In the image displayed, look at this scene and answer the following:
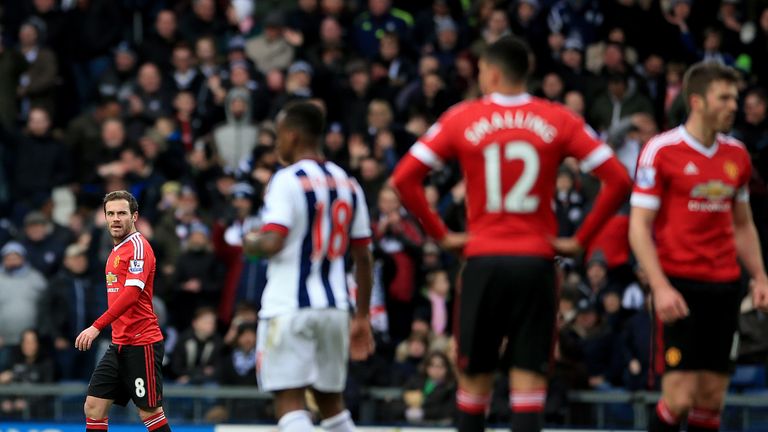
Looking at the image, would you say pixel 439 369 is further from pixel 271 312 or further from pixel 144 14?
pixel 144 14

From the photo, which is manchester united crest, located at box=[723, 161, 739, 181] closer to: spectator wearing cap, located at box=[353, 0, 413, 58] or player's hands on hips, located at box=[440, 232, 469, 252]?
player's hands on hips, located at box=[440, 232, 469, 252]

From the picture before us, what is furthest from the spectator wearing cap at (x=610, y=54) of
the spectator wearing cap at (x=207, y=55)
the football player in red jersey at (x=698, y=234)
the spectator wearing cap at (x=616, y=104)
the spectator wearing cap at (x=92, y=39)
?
the football player in red jersey at (x=698, y=234)

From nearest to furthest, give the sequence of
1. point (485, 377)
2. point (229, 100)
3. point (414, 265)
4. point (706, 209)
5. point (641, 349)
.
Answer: point (485, 377)
point (706, 209)
point (641, 349)
point (414, 265)
point (229, 100)

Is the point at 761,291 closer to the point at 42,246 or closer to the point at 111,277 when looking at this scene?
the point at 111,277

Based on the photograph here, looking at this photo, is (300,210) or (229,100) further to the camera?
(229,100)

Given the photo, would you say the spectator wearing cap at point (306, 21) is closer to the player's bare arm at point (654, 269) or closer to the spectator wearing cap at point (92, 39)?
the spectator wearing cap at point (92, 39)

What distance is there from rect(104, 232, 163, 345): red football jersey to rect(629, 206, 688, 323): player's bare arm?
333cm

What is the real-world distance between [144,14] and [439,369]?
8344 millimetres

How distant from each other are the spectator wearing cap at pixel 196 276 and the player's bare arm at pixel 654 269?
8622 millimetres

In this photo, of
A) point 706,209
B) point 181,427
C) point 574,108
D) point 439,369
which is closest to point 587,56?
point 574,108

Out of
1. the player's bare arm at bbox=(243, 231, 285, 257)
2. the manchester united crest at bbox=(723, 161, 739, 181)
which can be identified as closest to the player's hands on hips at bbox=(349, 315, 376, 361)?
the player's bare arm at bbox=(243, 231, 285, 257)

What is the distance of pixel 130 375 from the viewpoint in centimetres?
1019

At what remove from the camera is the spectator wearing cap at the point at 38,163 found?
18344 millimetres

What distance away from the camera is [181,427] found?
14688 millimetres
